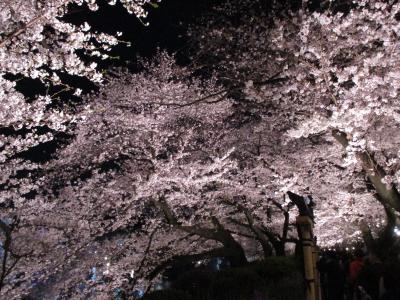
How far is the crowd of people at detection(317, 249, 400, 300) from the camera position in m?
6.38

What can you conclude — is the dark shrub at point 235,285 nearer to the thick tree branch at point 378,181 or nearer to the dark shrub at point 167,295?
the dark shrub at point 167,295

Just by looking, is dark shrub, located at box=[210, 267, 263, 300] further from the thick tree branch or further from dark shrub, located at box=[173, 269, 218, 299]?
the thick tree branch

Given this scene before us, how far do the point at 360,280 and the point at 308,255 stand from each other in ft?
10.2

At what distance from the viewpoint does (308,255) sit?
4.42 metres

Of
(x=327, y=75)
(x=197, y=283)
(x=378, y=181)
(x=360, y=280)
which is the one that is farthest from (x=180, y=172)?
(x=360, y=280)

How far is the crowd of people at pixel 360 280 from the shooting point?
638cm

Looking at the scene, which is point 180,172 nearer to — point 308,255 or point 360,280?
point 360,280

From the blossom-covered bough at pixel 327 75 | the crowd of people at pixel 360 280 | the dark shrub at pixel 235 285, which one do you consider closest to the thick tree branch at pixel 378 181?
the blossom-covered bough at pixel 327 75

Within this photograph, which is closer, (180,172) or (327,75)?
(327,75)

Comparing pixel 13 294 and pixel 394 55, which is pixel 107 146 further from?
pixel 394 55

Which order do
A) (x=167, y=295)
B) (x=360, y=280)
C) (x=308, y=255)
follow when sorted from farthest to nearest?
(x=167, y=295) → (x=360, y=280) → (x=308, y=255)

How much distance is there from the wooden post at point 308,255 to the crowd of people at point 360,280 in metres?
2.25

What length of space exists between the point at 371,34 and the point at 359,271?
5.01m

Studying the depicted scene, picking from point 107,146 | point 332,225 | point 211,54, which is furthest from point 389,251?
point 107,146
